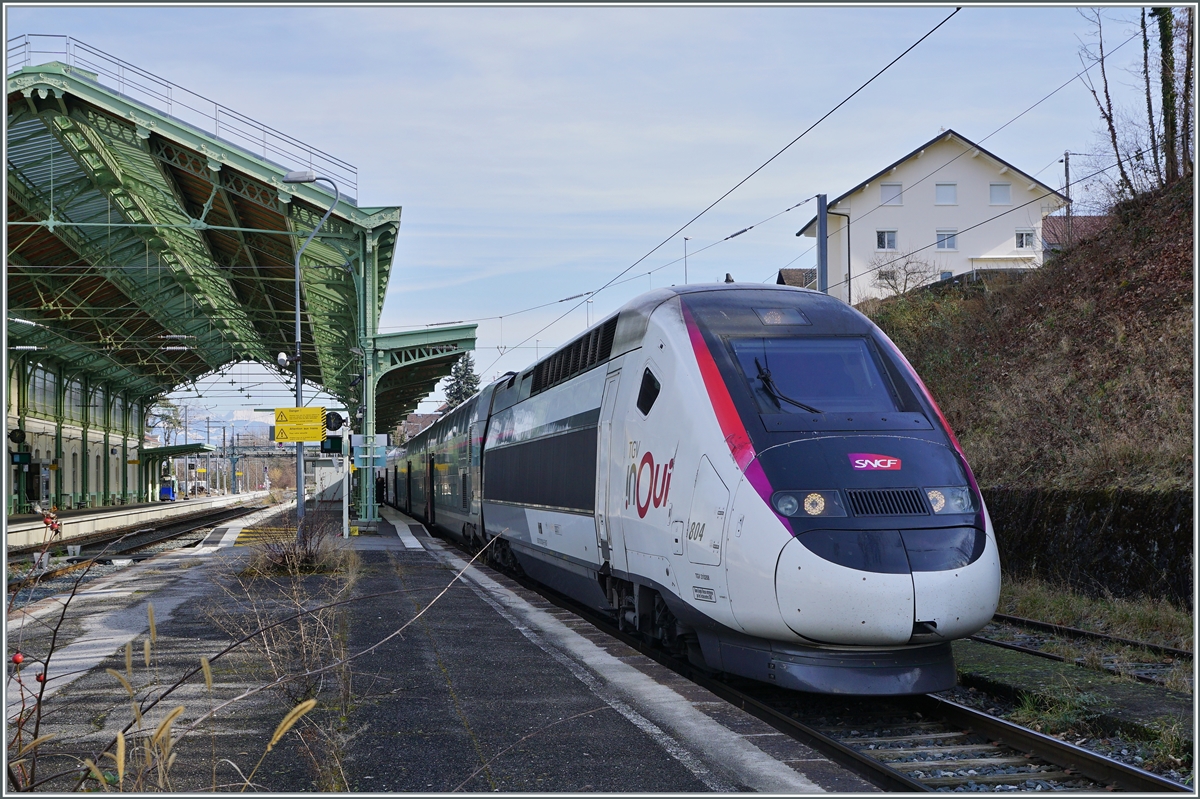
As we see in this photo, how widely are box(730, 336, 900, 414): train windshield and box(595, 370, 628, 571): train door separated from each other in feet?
6.10

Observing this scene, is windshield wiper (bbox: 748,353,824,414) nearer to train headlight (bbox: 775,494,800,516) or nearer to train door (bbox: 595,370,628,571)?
train headlight (bbox: 775,494,800,516)

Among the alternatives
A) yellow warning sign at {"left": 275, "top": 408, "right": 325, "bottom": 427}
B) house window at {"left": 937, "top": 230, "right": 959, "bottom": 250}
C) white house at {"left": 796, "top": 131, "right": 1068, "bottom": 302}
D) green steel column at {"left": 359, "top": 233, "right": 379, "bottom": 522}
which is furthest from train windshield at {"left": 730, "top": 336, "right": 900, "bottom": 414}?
house window at {"left": 937, "top": 230, "right": 959, "bottom": 250}

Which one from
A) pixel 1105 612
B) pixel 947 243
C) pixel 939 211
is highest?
pixel 939 211

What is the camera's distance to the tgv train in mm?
7121

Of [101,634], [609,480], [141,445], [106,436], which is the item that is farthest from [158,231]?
[141,445]

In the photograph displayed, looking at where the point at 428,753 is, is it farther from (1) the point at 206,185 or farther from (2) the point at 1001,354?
(1) the point at 206,185

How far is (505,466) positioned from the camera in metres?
17.0

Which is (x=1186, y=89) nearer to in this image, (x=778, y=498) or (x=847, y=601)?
(x=778, y=498)

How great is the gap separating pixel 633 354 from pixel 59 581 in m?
12.3

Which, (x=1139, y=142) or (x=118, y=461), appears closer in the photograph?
(x=1139, y=142)

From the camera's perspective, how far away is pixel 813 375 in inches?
337

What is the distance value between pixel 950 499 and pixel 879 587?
1047mm

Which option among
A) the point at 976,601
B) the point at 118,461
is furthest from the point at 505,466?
the point at 118,461

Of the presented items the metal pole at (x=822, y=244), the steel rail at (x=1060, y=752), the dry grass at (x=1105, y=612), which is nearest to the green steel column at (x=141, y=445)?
the metal pole at (x=822, y=244)
